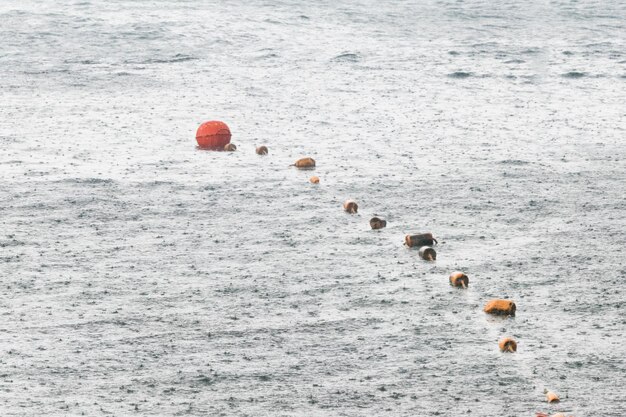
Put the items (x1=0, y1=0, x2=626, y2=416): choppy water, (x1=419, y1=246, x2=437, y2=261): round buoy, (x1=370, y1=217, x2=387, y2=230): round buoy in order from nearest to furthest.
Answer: (x1=0, y1=0, x2=626, y2=416): choppy water, (x1=419, y1=246, x2=437, y2=261): round buoy, (x1=370, y1=217, x2=387, y2=230): round buoy

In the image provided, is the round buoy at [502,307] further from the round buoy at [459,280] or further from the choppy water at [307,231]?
the round buoy at [459,280]

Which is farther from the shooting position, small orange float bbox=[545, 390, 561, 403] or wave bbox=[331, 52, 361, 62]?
wave bbox=[331, 52, 361, 62]

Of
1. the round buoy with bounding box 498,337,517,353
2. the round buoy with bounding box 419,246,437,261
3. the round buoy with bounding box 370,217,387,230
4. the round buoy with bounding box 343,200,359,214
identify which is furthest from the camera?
the round buoy with bounding box 343,200,359,214

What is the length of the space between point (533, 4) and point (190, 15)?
5.73m

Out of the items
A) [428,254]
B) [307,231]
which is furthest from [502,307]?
[307,231]

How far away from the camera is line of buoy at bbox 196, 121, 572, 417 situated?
440cm

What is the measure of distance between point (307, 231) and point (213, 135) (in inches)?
84.4

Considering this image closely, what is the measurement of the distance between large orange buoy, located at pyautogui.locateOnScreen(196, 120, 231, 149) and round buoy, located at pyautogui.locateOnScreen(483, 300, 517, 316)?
11.9 feet

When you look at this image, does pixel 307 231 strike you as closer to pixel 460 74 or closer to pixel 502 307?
pixel 502 307

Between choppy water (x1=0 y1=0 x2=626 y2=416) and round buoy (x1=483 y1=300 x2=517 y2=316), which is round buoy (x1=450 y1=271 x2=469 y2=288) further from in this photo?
round buoy (x1=483 y1=300 x2=517 y2=316)

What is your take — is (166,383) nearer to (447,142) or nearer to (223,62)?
(447,142)

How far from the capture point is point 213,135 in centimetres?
796

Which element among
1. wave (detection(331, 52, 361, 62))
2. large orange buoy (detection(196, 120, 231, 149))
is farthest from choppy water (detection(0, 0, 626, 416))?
large orange buoy (detection(196, 120, 231, 149))

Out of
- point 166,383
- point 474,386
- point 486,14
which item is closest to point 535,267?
point 474,386
